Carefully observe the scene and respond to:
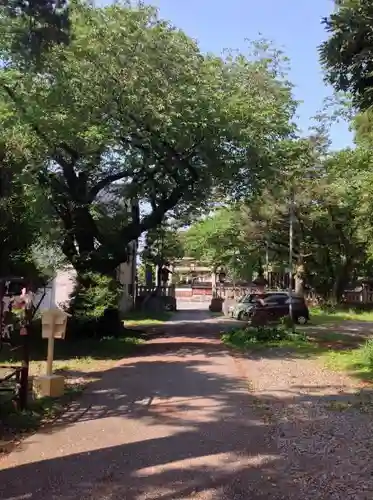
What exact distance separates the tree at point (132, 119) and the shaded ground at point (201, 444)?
7370 mm

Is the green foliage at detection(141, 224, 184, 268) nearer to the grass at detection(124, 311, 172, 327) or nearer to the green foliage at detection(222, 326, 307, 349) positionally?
the grass at detection(124, 311, 172, 327)

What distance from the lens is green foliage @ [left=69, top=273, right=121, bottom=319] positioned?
17.0 m

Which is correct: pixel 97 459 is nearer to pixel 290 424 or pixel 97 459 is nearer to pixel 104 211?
pixel 290 424

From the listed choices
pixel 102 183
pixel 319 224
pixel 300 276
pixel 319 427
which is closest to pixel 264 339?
pixel 102 183

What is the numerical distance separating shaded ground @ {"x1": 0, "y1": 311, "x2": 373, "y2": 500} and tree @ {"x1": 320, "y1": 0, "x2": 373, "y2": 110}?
15.9 ft

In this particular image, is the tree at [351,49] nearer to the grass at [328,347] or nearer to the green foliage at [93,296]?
the grass at [328,347]

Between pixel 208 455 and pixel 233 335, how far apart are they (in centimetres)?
1340

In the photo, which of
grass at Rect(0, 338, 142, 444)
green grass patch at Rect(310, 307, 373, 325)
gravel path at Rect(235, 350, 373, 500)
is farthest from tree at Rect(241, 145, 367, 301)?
gravel path at Rect(235, 350, 373, 500)

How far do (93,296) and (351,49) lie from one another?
11.4 m

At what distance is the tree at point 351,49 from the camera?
761 centimetres

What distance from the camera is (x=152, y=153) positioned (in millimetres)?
17094

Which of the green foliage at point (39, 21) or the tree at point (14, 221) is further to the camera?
the tree at point (14, 221)

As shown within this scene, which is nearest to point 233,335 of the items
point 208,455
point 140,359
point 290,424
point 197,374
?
point 140,359

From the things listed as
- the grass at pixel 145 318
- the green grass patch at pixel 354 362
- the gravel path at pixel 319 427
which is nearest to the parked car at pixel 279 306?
the grass at pixel 145 318
